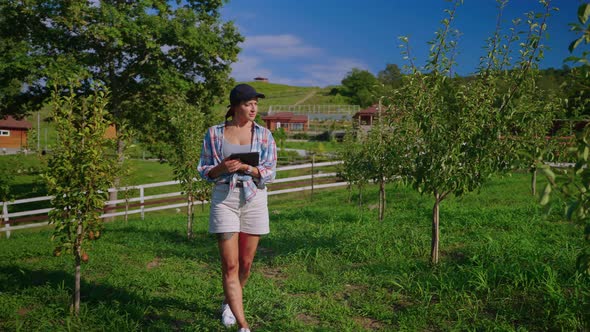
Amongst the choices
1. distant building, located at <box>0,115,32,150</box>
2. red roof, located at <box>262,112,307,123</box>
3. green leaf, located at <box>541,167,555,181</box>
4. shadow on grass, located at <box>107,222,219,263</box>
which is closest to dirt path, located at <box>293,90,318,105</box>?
red roof, located at <box>262,112,307,123</box>

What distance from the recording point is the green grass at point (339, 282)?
4367 millimetres

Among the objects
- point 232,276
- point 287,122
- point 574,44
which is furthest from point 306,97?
point 574,44

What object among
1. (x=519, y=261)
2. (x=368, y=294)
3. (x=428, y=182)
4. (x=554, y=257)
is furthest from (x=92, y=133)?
(x=554, y=257)

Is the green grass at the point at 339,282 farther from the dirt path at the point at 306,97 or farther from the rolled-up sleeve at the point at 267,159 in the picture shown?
the dirt path at the point at 306,97

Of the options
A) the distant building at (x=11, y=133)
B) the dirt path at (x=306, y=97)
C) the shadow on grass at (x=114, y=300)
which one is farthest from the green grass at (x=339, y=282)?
the dirt path at (x=306, y=97)

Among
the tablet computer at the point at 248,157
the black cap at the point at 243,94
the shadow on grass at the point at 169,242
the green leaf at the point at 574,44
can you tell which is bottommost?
the shadow on grass at the point at 169,242

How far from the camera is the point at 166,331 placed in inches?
168

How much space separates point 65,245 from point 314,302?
2.80 m

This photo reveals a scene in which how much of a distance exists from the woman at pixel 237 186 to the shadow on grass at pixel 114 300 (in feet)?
3.01

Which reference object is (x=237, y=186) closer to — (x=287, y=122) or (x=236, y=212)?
(x=236, y=212)

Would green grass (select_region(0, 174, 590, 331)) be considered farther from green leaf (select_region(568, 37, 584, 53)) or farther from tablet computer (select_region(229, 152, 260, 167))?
green leaf (select_region(568, 37, 584, 53))

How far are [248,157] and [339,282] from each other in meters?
2.51

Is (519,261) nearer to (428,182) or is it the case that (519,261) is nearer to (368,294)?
(428,182)

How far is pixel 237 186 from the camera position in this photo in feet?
12.9
